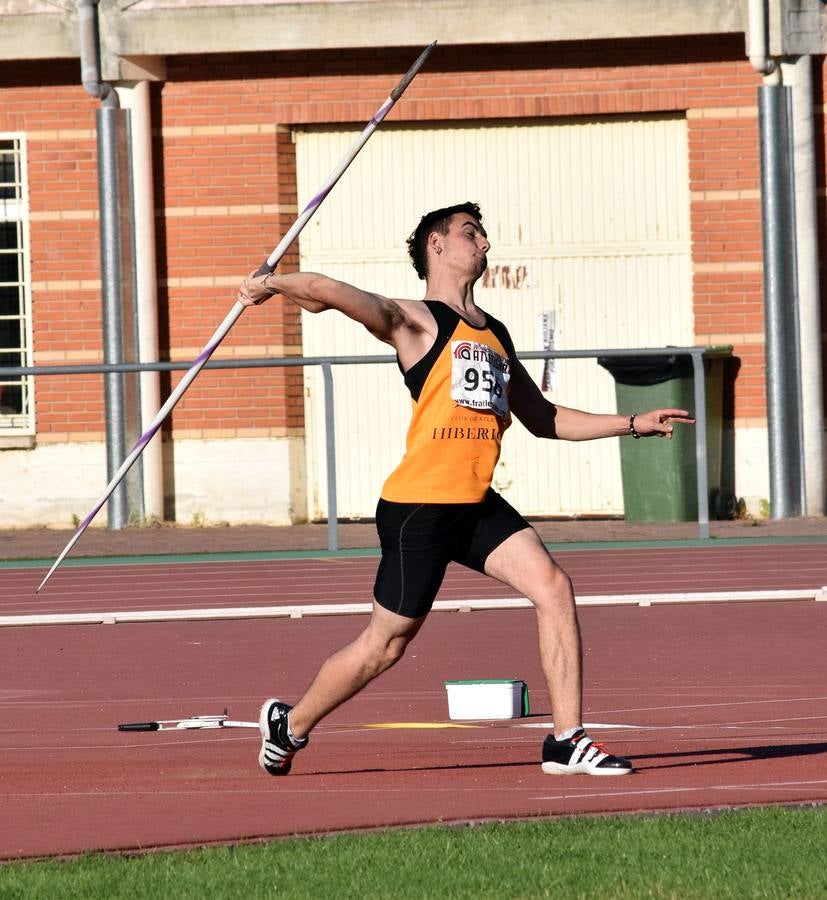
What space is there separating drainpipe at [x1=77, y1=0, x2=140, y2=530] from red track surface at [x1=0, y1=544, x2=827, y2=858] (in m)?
4.42

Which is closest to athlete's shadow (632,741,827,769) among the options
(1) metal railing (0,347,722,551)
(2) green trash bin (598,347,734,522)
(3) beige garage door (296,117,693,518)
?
(1) metal railing (0,347,722,551)

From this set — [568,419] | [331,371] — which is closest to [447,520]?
[568,419]

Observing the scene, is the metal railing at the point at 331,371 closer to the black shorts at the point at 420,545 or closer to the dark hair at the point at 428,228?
the dark hair at the point at 428,228

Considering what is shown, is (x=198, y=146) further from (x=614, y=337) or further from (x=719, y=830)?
(x=719, y=830)

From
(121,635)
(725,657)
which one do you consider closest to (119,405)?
(121,635)

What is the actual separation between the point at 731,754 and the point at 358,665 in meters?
1.47

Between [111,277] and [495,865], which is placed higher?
[111,277]

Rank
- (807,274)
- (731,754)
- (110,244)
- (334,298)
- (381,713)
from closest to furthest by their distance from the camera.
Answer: (334,298)
(731,754)
(381,713)
(807,274)
(110,244)

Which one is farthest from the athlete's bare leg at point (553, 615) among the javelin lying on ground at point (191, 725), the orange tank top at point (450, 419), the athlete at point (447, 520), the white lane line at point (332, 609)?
the white lane line at point (332, 609)

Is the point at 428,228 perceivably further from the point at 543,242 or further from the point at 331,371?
the point at 543,242

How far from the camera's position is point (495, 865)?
5301 mm

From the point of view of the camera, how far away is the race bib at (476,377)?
6.79 metres

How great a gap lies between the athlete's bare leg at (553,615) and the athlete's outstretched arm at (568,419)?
62cm

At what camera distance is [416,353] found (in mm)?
6781
